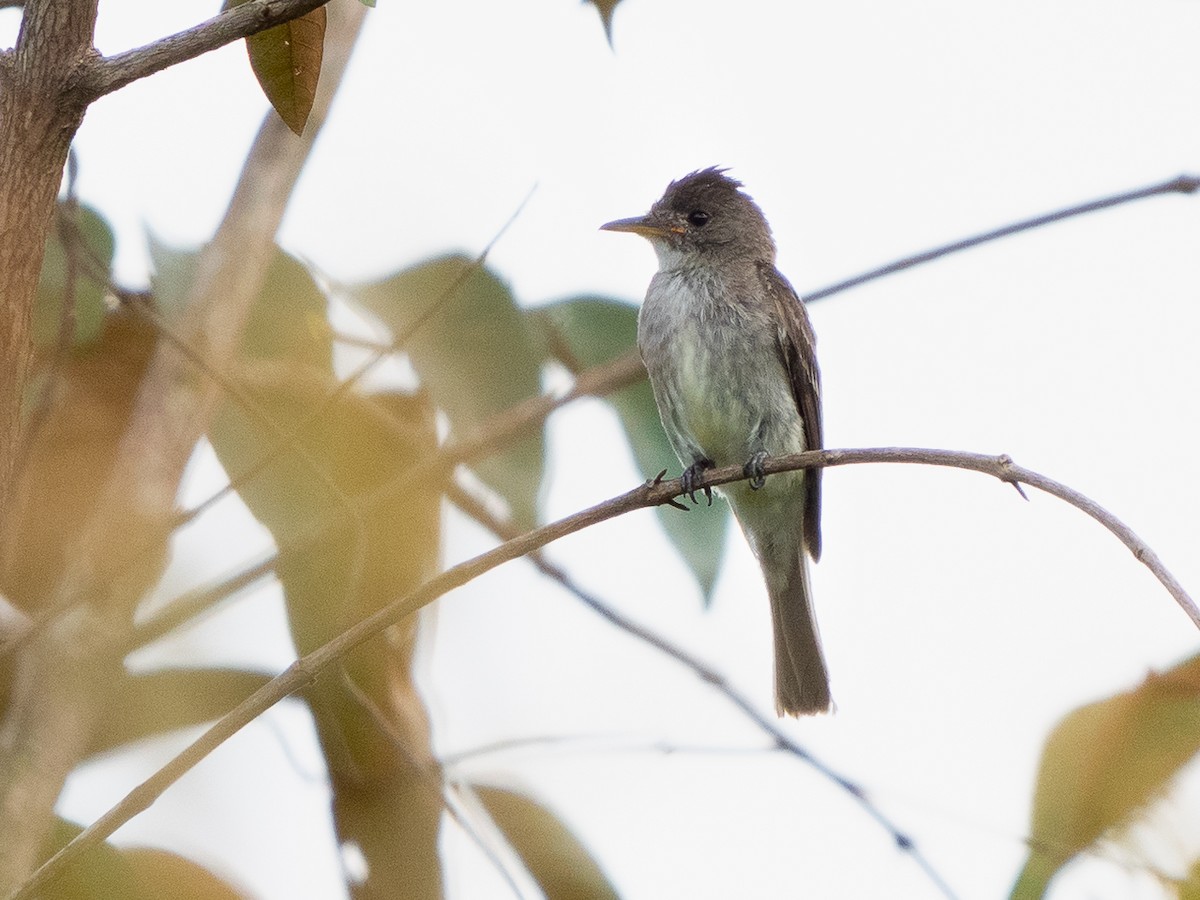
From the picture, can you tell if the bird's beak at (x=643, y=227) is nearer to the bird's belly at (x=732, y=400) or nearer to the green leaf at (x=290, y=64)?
the bird's belly at (x=732, y=400)

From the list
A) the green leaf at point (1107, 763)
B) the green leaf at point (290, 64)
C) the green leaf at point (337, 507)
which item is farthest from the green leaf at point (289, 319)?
the green leaf at point (1107, 763)

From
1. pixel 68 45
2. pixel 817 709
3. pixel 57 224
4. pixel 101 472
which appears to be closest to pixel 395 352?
pixel 101 472

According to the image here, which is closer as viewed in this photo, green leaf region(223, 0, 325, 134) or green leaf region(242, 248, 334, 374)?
green leaf region(223, 0, 325, 134)

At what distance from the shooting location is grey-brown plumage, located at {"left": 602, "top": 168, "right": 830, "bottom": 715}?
4.43m

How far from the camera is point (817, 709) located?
15.7 ft

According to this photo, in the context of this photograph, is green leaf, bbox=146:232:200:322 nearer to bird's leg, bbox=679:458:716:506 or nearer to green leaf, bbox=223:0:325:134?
green leaf, bbox=223:0:325:134

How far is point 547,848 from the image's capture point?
2906 millimetres

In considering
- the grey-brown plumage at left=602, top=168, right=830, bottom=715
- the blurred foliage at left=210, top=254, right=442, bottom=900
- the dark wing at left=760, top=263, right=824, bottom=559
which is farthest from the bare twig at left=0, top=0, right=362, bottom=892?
the dark wing at left=760, top=263, right=824, bottom=559

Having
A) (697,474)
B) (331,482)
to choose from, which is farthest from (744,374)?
(331,482)

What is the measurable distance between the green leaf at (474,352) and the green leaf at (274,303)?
0.14m

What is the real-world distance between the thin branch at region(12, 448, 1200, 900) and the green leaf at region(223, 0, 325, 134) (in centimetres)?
70

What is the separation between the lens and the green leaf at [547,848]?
9.43ft

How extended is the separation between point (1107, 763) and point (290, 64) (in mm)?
1604

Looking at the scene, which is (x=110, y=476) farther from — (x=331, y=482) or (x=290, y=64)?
(x=290, y=64)
